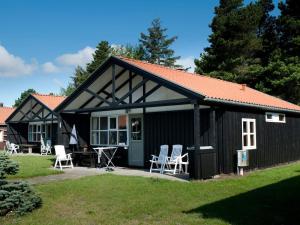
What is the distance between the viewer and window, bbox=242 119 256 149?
1340 cm

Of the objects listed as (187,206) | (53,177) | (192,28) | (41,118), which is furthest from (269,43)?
(187,206)

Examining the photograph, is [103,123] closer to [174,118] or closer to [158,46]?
[174,118]

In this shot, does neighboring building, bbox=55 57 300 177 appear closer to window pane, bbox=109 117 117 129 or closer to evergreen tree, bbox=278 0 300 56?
window pane, bbox=109 117 117 129

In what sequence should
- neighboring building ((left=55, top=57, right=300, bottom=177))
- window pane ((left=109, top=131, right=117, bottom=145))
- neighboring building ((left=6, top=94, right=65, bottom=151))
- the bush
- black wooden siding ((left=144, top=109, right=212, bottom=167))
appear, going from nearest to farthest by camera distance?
the bush < neighboring building ((left=55, top=57, right=300, bottom=177)) < black wooden siding ((left=144, top=109, right=212, bottom=167)) < window pane ((left=109, top=131, right=117, bottom=145)) < neighboring building ((left=6, top=94, right=65, bottom=151))

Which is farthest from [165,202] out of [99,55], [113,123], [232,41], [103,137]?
[99,55]

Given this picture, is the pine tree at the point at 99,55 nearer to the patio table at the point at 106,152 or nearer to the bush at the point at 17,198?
the patio table at the point at 106,152

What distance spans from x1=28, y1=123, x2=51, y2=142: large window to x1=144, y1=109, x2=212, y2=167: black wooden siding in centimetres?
1355

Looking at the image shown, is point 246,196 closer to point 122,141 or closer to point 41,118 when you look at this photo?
point 122,141

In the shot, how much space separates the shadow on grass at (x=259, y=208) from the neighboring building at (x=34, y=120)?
17.7m

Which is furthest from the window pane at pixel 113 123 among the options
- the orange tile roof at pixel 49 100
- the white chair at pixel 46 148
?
the white chair at pixel 46 148

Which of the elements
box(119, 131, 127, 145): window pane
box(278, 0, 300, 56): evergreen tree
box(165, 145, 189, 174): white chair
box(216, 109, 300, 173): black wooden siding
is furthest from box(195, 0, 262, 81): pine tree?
box(165, 145, 189, 174): white chair

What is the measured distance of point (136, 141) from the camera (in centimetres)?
1502

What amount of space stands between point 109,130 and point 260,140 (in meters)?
6.71

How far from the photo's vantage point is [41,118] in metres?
24.9
